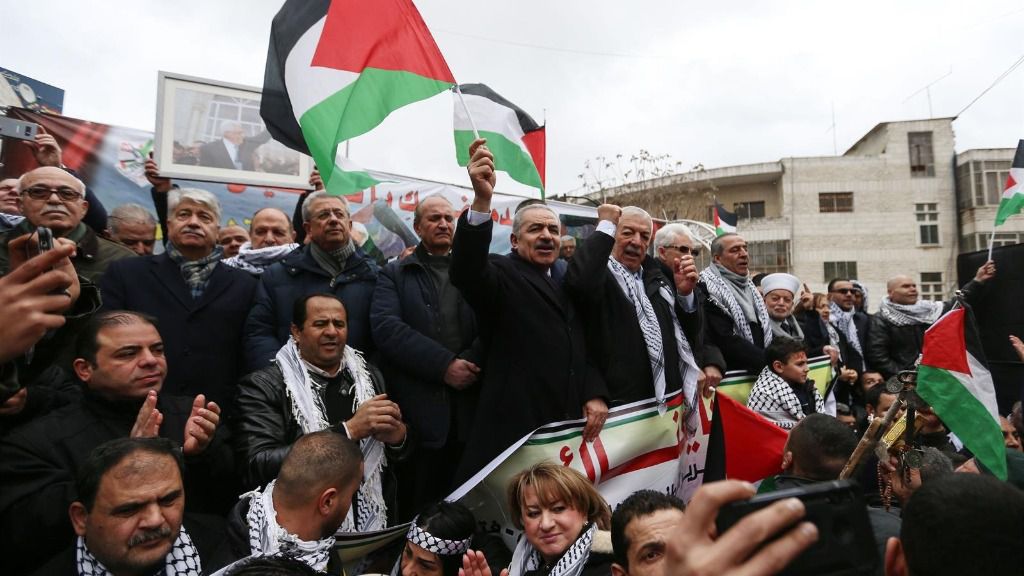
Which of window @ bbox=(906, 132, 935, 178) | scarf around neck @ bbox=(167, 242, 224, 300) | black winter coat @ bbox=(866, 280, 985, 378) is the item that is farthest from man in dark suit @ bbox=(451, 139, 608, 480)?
window @ bbox=(906, 132, 935, 178)

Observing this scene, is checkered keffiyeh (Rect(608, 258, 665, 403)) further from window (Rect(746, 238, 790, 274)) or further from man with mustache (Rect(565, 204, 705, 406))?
window (Rect(746, 238, 790, 274))

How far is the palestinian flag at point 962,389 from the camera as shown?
2.62 metres

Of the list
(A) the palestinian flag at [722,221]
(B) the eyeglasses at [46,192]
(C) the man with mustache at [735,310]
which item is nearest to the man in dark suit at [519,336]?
(C) the man with mustache at [735,310]

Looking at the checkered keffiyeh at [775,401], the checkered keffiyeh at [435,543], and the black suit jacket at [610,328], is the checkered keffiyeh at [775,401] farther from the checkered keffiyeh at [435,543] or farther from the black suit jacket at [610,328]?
the checkered keffiyeh at [435,543]

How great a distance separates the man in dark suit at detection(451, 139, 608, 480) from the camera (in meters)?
3.09

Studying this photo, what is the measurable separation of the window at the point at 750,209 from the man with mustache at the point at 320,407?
110 feet

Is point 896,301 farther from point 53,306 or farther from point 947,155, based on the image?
point 947,155

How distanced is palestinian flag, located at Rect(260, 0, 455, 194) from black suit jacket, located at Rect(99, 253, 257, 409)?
0.94 metres

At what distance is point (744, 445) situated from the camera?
12.6 feet

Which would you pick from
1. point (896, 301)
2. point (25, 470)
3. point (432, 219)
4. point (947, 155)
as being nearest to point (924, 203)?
point (947, 155)

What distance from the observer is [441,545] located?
2951 millimetres

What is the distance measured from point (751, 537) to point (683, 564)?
Result: 0.31 feet

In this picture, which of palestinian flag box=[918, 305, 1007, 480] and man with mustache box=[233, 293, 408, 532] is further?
man with mustache box=[233, 293, 408, 532]

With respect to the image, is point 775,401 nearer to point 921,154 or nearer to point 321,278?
point 321,278
